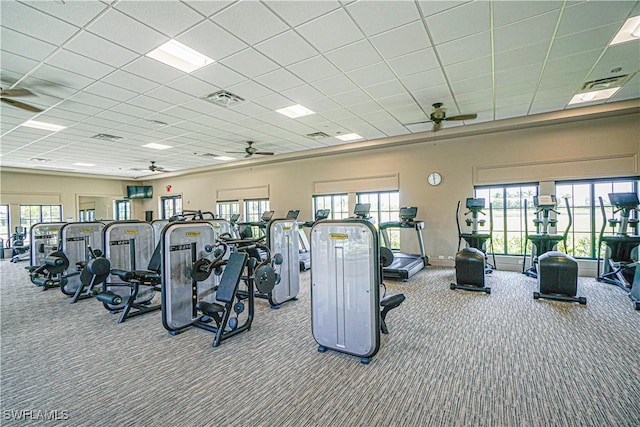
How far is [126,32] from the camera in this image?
3.14 metres

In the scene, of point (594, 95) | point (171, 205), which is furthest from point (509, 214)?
point (171, 205)

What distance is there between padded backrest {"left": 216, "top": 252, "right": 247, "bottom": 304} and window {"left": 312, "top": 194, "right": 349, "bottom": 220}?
5.94 meters

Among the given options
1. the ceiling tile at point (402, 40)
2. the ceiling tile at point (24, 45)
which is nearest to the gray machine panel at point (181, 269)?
the ceiling tile at point (24, 45)

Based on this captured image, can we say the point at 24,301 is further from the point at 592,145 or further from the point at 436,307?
the point at 592,145

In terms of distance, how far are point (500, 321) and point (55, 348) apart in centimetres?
524

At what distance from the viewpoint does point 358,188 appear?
348 inches

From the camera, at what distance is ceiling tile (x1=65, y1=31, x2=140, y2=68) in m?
3.25

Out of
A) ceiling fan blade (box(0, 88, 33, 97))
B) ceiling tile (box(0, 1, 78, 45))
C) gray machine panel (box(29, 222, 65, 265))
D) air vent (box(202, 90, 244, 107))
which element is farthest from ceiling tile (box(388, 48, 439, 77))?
gray machine panel (box(29, 222, 65, 265))

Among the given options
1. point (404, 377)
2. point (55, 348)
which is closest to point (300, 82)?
point (404, 377)

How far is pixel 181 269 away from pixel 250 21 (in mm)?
2857

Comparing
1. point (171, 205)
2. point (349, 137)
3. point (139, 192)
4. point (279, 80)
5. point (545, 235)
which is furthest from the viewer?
point (139, 192)

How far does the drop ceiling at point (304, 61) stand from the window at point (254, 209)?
446cm

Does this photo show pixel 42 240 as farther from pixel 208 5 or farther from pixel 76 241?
pixel 208 5

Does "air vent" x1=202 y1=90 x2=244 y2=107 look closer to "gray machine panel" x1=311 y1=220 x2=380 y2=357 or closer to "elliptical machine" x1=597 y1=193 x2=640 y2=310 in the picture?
"gray machine panel" x1=311 y1=220 x2=380 y2=357
